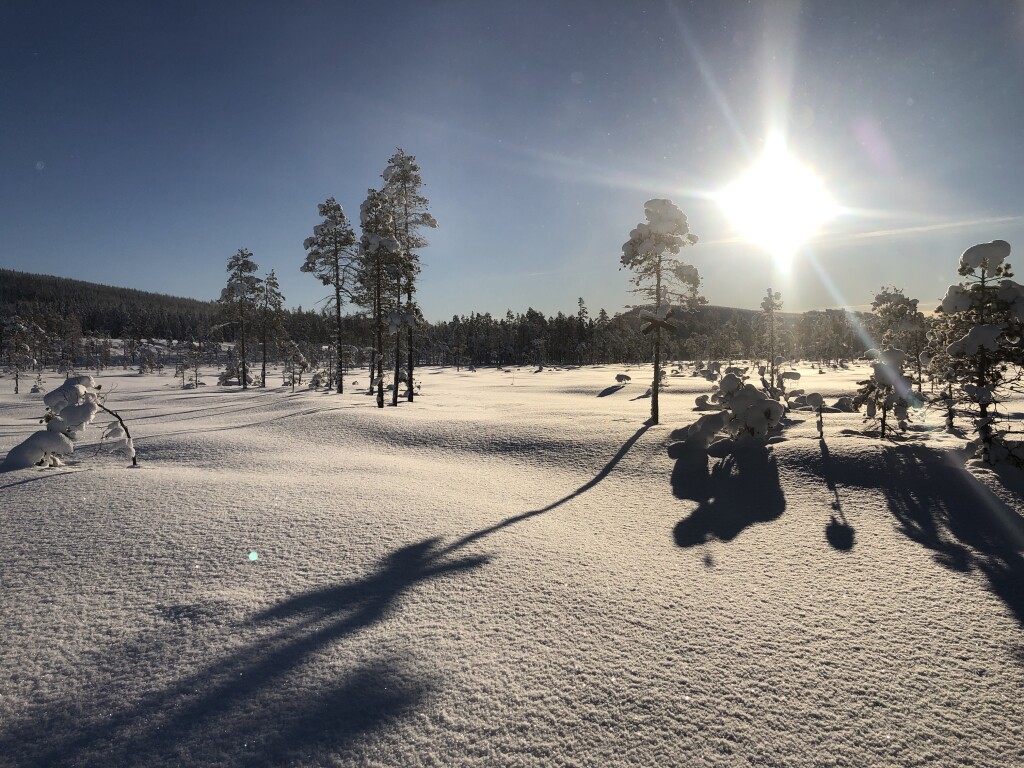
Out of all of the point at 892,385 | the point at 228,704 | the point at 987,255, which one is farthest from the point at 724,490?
the point at 228,704

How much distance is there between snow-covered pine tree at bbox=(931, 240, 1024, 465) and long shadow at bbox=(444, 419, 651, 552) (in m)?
6.68

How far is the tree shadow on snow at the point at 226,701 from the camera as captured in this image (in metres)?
2.83

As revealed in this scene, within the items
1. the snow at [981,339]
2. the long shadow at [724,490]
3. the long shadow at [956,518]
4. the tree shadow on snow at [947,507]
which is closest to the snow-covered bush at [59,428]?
the long shadow at [724,490]

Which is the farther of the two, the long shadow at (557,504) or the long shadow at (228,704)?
the long shadow at (557,504)

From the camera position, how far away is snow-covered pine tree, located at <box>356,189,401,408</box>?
21188mm

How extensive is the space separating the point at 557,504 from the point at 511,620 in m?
4.14

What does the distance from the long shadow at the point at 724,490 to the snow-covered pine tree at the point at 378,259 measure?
15.2m

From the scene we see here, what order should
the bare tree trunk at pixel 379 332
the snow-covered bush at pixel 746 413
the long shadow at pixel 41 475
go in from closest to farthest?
the long shadow at pixel 41 475, the snow-covered bush at pixel 746 413, the bare tree trunk at pixel 379 332

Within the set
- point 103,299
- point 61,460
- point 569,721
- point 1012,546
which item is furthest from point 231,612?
point 103,299

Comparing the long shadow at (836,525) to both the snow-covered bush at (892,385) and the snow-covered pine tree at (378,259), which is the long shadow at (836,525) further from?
the snow-covered pine tree at (378,259)

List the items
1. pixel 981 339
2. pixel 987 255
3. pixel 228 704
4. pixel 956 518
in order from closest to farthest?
pixel 228 704, pixel 956 518, pixel 981 339, pixel 987 255

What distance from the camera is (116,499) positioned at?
7043 mm

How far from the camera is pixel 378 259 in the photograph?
21.7 meters

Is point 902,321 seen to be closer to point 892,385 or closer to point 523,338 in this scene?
point 892,385
